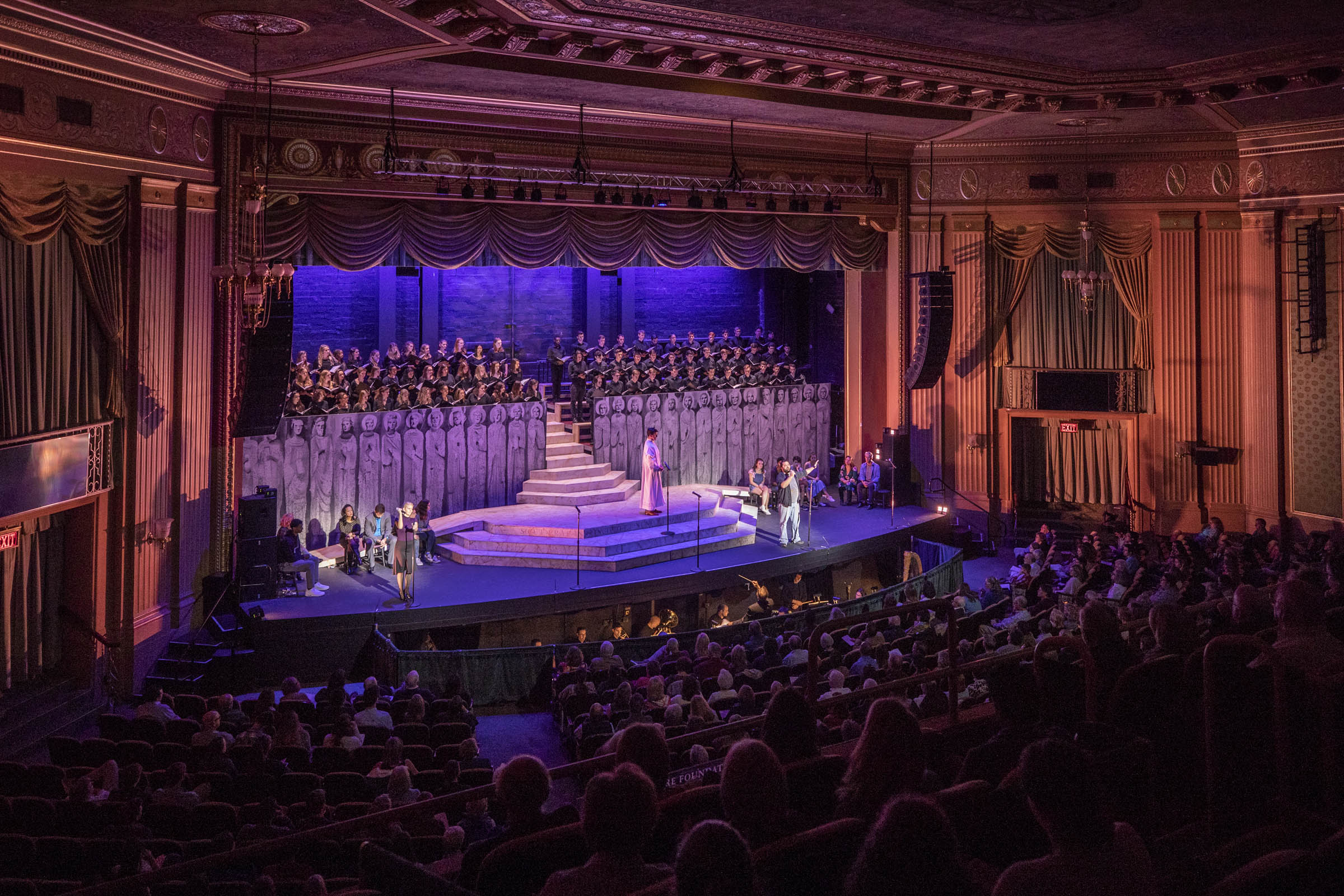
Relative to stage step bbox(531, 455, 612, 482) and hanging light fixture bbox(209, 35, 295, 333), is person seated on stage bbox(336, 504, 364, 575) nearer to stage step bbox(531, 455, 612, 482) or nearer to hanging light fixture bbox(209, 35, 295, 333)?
stage step bbox(531, 455, 612, 482)

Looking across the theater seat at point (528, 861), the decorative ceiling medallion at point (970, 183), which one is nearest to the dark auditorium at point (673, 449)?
the theater seat at point (528, 861)

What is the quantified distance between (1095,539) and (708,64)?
825cm

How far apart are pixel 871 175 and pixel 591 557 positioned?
720cm

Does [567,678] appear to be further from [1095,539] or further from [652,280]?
[652,280]

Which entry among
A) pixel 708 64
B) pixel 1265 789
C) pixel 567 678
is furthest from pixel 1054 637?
pixel 708 64

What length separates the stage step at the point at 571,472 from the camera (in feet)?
56.9

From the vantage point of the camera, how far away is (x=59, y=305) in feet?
34.7

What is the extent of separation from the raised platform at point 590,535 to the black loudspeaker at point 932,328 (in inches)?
138

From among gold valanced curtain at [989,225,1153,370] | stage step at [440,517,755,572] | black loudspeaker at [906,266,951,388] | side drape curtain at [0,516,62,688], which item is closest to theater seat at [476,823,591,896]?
side drape curtain at [0,516,62,688]

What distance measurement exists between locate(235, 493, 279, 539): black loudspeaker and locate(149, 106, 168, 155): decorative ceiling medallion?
402cm

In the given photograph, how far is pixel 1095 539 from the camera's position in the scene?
15.1 m

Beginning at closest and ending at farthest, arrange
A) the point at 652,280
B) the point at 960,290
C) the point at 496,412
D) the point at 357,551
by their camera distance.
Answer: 1. the point at 357,551
2. the point at 496,412
3. the point at 960,290
4. the point at 652,280

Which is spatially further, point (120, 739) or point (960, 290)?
point (960, 290)

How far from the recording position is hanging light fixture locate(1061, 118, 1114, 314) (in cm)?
1587
